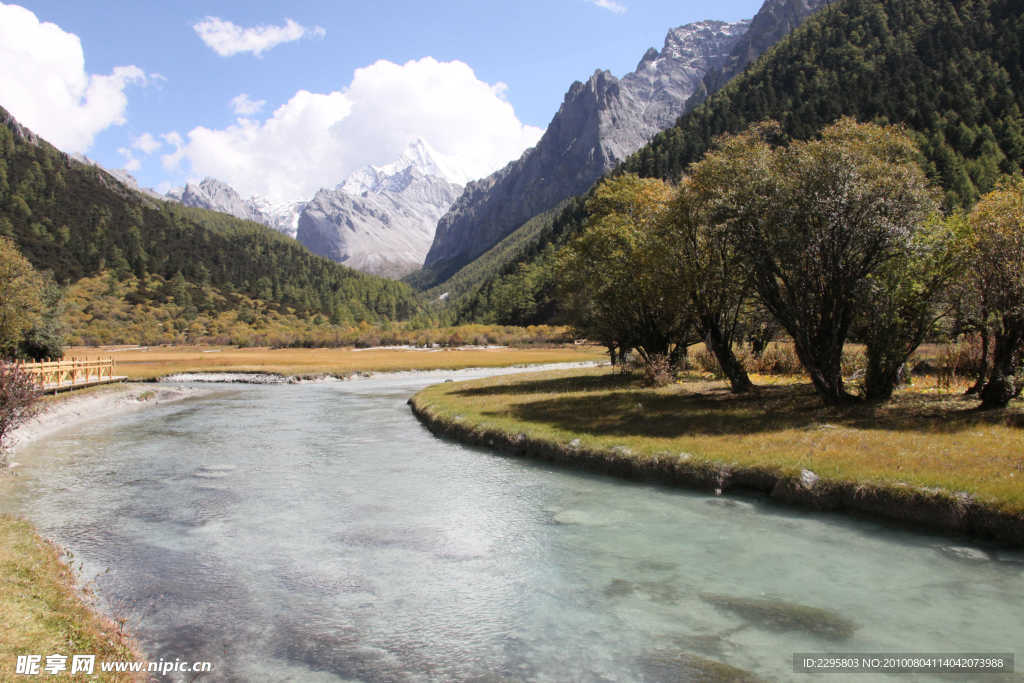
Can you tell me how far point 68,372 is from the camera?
54.8 m

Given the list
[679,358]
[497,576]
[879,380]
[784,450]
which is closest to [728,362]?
[879,380]

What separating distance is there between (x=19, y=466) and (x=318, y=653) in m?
21.9

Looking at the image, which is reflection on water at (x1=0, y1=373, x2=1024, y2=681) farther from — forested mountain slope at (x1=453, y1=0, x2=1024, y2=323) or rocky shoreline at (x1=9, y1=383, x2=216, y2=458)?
forested mountain slope at (x1=453, y1=0, x2=1024, y2=323)

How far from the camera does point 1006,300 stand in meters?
21.2

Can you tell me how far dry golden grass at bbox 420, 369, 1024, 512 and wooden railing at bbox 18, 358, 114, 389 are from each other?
32.6m

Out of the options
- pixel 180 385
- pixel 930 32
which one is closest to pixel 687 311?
pixel 180 385

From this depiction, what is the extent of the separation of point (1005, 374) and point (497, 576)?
2027cm

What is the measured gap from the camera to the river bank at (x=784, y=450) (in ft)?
48.1

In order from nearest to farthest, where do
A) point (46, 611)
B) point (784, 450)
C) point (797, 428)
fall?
point (46, 611) < point (784, 450) < point (797, 428)

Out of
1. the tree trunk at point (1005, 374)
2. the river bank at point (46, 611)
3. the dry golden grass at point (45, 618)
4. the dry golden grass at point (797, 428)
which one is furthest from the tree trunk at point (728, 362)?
the dry golden grass at point (45, 618)

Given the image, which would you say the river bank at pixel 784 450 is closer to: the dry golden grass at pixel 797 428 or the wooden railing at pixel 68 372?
the dry golden grass at pixel 797 428

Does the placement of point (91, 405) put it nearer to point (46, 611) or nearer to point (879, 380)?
point (46, 611)

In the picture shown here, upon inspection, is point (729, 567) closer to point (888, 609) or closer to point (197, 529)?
point (888, 609)

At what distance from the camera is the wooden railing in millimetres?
45219
